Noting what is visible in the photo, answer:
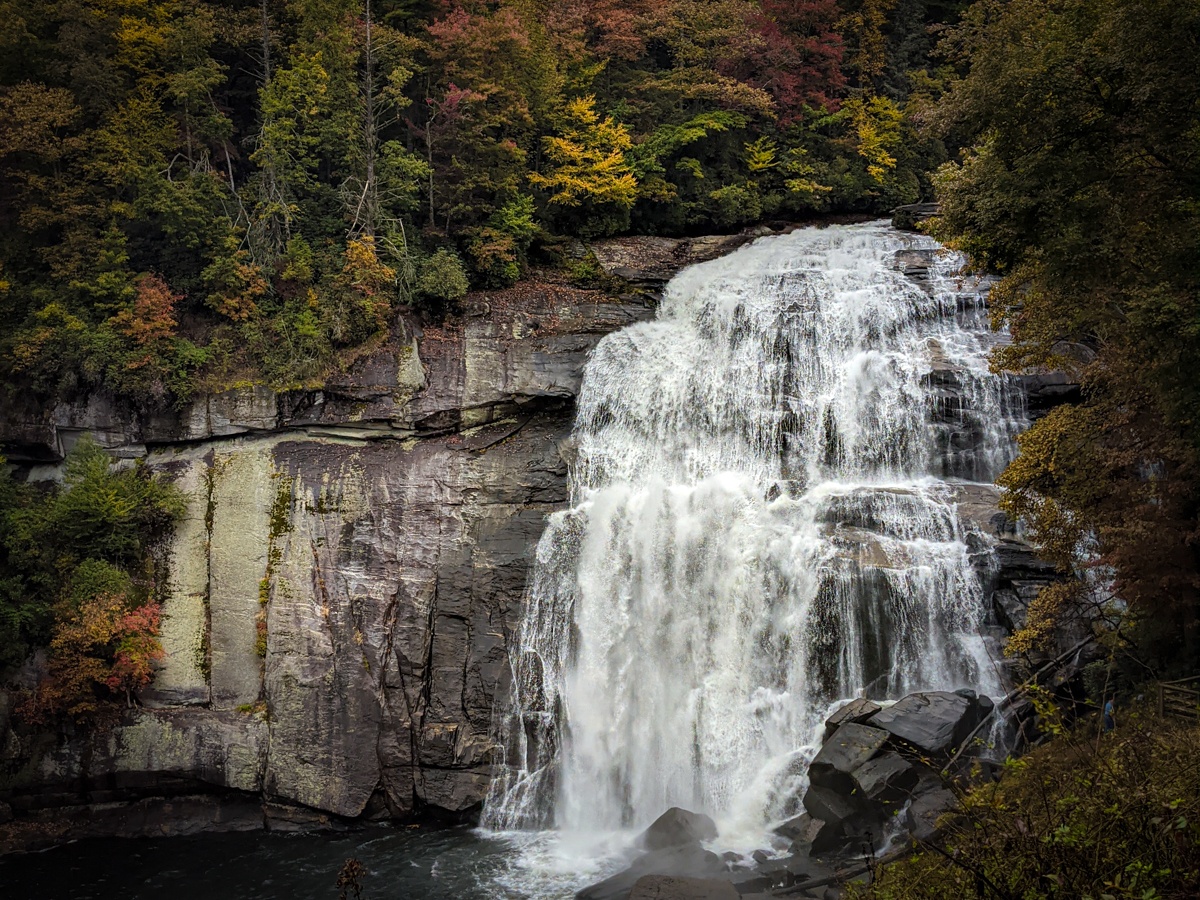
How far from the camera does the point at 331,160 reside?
2495 cm

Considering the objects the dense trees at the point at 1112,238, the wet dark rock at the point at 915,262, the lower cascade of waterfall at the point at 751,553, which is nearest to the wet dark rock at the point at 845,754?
the lower cascade of waterfall at the point at 751,553

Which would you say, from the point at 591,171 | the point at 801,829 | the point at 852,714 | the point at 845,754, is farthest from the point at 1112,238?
the point at 591,171

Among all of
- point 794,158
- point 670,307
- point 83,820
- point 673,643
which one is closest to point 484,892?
point 673,643

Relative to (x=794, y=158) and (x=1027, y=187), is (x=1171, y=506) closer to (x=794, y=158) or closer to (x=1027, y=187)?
(x=1027, y=187)

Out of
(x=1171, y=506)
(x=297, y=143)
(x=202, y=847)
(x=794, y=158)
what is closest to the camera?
(x=1171, y=506)

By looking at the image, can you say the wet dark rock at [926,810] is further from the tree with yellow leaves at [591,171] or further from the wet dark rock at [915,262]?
the tree with yellow leaves at [591,171]

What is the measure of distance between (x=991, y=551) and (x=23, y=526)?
2054 centimetres

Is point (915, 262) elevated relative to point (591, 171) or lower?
lower

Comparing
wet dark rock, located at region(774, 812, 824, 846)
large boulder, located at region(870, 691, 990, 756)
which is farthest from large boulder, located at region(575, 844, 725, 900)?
large boulder, located at region(870, 691, 990, 756)

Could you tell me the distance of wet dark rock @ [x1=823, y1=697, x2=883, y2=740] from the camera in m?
14.3

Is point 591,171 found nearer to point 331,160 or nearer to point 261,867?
point 331,160

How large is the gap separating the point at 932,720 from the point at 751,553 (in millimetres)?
4885

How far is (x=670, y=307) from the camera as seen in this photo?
75.9ft

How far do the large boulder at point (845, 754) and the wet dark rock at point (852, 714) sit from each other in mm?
149
